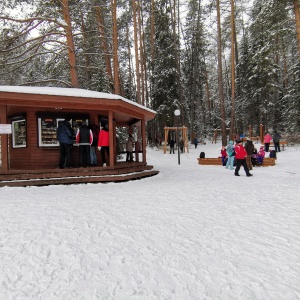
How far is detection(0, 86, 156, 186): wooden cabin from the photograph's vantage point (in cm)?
811

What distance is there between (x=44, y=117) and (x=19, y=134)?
124 centimetres

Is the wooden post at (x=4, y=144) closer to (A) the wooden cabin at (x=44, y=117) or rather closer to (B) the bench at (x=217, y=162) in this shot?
(A) the wooden cabin at (x=44, y=117)

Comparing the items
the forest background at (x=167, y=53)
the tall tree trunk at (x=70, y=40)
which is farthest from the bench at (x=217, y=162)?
the tall tree trunk at (x=70, y=40)

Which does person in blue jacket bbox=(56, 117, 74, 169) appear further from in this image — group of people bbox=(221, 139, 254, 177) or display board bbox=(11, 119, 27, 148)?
group of people bbox=(221, 139, 254, 177)

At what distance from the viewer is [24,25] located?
1167cm

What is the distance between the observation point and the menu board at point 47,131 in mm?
9375

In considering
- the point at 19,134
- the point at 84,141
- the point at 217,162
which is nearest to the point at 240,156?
the point at 217,162

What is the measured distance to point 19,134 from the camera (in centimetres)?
969

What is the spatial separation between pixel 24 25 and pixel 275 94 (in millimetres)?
23837

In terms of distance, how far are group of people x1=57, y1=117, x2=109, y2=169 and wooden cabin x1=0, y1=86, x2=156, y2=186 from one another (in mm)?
496

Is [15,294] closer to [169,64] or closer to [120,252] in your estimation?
[120,252]

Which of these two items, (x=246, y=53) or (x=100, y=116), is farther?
(x=246, y=53)

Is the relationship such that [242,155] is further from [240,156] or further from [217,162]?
[217,162]

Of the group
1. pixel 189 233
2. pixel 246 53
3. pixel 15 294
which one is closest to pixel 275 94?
pixel 246 53
